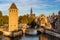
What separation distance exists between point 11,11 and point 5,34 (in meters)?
2.24

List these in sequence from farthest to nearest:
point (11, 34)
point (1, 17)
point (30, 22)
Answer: point (30, 22)
point (1, 17)
point (11, 34)

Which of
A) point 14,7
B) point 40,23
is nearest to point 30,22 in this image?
point 40,23

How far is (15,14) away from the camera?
2078 centimetres

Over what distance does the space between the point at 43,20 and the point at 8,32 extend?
45.1 feet

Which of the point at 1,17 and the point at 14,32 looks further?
the point at 1,17

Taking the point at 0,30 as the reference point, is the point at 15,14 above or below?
above

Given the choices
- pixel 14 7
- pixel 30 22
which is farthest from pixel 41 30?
pixel 14 7

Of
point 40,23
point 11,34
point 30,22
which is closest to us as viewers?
point 11,34

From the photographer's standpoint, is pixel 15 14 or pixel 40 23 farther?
pixel 40 23

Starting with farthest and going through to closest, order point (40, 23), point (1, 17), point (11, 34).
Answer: point (40, 23)
point (1, 17)
point (11, 34)

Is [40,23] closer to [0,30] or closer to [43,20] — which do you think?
[43,20]

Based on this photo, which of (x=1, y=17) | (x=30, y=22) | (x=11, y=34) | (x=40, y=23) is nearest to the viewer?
(x=11, y=34)

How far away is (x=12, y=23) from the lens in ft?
67.6

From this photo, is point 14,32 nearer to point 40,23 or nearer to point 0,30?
point 0,30
